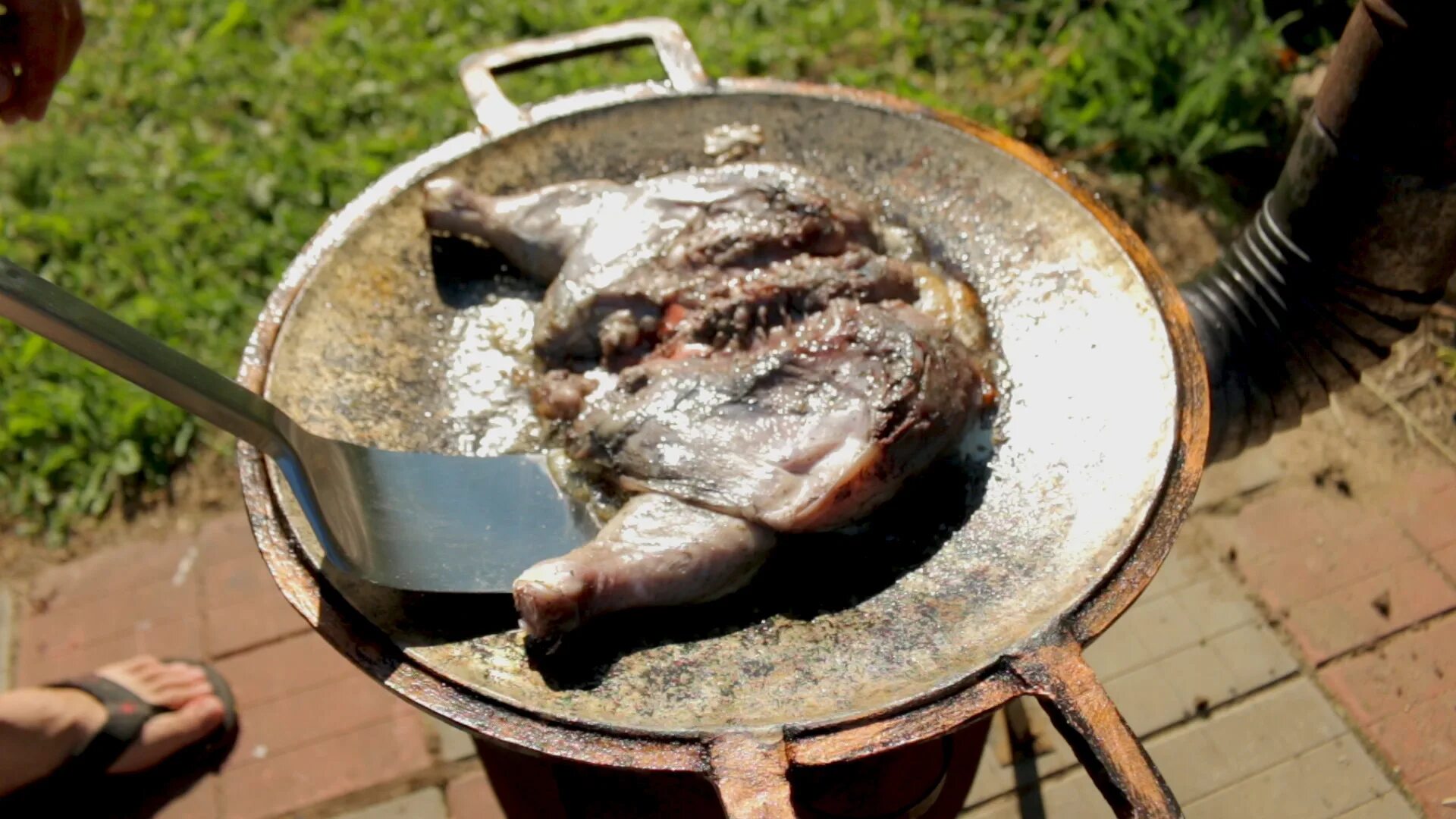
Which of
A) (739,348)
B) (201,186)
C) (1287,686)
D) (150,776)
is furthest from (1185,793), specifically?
(201,186)

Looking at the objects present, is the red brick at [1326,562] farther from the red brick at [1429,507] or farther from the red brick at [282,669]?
the red brick at [282,669]

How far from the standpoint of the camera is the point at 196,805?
2998 millimetres

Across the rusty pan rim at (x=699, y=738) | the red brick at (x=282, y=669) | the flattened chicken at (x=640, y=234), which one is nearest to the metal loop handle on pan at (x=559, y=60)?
the flattened chicken at (x=640, y=234)

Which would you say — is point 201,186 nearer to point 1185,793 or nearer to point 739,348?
point 739,348

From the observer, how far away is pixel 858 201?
2324 millimetres

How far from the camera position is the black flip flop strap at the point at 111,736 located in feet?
9.72

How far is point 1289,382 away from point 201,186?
405 centimetres

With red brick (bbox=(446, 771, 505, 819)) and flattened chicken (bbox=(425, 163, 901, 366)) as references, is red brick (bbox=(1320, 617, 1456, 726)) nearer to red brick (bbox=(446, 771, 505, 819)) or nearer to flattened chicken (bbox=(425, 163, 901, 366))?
flattened chicken (bbox=(425, 163, 901, 366))

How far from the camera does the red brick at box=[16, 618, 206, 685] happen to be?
10.7 ft

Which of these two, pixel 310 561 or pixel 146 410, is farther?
pixel 146 410

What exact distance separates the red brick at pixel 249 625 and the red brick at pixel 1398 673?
3.10 meters

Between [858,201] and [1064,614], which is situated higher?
[858,201]

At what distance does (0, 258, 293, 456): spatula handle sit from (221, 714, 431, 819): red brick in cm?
161

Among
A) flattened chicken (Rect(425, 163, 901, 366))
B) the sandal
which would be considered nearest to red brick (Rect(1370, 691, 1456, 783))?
flattened chicken (Rect(425, 163, 901, 366))
